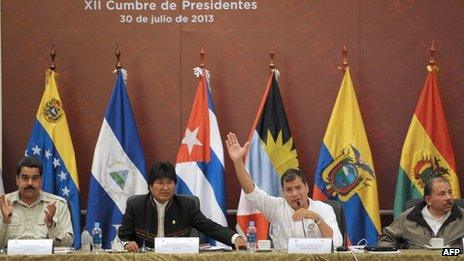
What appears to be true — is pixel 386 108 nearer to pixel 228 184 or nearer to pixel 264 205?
pixel 228 184

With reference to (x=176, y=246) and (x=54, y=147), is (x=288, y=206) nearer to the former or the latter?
(x=176, y=246)

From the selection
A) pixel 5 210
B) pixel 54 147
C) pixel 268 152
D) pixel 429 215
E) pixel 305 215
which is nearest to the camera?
pixel 305 215

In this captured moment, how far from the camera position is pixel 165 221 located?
19.5ft

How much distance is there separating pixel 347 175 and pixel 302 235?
A: 1440 mm

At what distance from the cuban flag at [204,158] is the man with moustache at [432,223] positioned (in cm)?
170

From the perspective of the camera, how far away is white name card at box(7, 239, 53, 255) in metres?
4.94

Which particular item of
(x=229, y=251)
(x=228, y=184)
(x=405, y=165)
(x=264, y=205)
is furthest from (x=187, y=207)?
(x=405, y=165)

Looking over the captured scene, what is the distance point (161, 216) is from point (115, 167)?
1359 mm

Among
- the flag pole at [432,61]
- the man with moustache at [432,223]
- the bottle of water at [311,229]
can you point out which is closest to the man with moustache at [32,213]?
the bottle of water at [311,229]

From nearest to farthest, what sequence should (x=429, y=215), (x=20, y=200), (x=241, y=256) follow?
1. (x=241, y=256)
2. (x=429, y=215)
3. (x=20, y=200)

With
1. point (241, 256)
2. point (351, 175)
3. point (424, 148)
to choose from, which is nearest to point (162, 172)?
point (241, 256)

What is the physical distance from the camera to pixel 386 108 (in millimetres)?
7504

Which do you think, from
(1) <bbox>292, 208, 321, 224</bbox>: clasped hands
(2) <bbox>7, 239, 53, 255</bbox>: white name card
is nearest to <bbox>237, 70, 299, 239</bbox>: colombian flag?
(1) <bbox>292, 208, 321, 224</bbox>: clasped hands

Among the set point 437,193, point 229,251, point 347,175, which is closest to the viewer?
point 229,251
